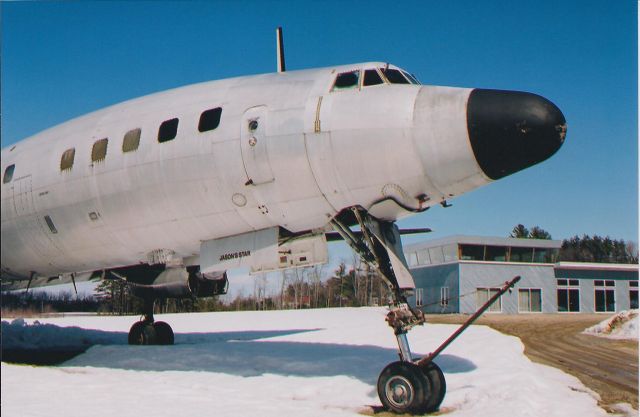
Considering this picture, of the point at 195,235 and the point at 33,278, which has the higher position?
the point at 195,235

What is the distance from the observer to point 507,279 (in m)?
49.3

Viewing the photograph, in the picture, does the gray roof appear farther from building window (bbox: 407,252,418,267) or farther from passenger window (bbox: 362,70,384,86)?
passenger window (bbox: 362,70,384,86)

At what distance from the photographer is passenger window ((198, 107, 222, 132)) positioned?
10297 millimetres

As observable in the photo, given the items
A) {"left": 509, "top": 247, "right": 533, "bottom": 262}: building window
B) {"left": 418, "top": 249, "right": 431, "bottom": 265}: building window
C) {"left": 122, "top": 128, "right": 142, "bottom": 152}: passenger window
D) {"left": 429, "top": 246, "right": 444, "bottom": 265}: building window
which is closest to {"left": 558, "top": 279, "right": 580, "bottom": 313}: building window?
{"left": 509, "top": 247, "right": 533, "bottom": 262}: building window

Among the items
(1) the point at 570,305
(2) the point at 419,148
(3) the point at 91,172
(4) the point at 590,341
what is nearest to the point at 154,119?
(3) the point at 91,172

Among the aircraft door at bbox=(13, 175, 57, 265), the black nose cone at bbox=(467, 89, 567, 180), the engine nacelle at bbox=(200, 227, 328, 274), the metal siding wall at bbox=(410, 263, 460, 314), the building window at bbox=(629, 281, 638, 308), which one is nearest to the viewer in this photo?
the black nose cone at bbox=(467, 89, 567, 180)

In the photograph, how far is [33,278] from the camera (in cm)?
1436

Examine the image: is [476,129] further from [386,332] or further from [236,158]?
[386,332]

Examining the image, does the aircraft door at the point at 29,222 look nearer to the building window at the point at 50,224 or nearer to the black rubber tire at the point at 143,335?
the building window at the point at 50,224

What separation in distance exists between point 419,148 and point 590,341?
15.8 metres

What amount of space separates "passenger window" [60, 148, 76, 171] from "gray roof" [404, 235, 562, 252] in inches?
1602

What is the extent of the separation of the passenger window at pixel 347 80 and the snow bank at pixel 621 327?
1791 cm

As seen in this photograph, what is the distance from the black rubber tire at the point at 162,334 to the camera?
16641mm

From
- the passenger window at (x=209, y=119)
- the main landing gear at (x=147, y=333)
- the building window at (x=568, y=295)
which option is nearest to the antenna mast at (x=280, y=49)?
the passenger window at (x=209, y=119)
